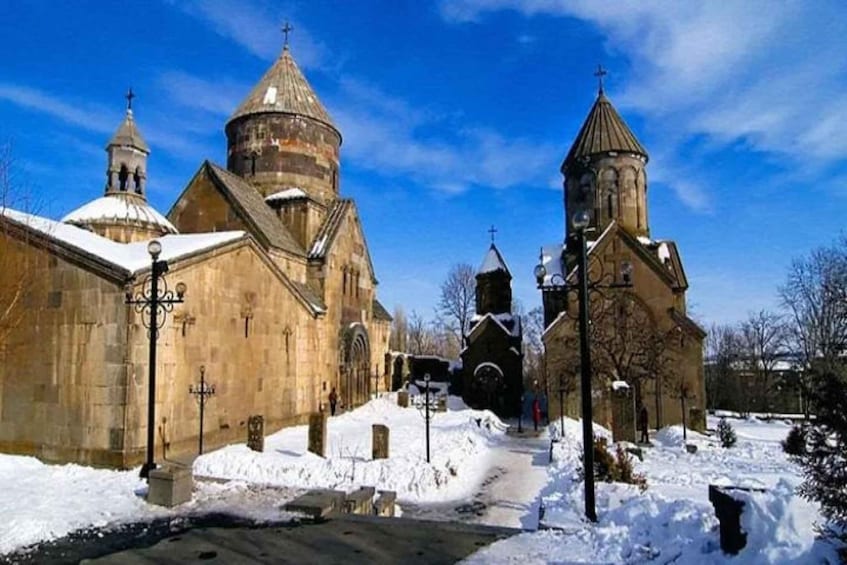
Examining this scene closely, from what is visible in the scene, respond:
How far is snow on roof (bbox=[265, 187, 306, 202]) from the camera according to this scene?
81.5ft

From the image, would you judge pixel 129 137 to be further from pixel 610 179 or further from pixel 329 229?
pixel 610 179

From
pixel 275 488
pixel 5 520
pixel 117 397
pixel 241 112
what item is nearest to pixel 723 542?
pixel 275 488

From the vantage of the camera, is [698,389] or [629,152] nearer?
[698,389]

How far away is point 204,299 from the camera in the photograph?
14.6 metres

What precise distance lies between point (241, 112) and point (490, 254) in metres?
17.6

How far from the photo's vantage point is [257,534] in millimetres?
7750

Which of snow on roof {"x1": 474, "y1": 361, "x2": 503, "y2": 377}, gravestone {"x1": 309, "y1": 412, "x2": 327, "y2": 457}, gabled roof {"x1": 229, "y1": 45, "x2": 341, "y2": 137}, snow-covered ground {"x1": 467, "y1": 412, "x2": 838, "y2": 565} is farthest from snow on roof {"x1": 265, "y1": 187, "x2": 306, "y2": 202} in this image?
→ snow-covered ground {"x1": 467, "y1": 412, "x2": 838, "y2": 565}

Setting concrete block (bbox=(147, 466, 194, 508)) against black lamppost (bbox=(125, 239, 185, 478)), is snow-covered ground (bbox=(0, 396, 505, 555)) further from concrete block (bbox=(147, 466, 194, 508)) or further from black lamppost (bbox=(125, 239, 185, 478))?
black lamppost (bbox=(125, 239, 185, 478))

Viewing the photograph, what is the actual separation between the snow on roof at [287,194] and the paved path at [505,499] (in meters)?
13.6

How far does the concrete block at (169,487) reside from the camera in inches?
369

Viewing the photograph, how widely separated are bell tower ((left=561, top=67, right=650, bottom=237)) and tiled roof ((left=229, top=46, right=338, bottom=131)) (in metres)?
14.0

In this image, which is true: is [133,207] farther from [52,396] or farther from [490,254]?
[490,254]

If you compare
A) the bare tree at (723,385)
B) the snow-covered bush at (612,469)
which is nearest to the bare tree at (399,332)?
the bare tree at (723,385)

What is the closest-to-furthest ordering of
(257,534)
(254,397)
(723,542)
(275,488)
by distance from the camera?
1. (723,542)
2. (257,534)
3. (275,488)
4. (254,397)
